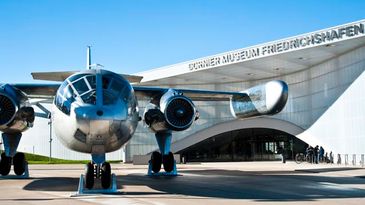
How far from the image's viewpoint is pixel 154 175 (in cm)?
2102

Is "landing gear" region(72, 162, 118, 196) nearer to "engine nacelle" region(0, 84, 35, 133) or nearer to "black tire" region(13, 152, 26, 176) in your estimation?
"engine nacelle" region(0, 84, 35, 133)

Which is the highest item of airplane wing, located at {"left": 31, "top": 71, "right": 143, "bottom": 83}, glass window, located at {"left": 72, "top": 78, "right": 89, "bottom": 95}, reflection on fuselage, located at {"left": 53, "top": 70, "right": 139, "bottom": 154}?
airplane wing, located at {"left": 31, "top": 71, "right": 143, "bottom": 83}

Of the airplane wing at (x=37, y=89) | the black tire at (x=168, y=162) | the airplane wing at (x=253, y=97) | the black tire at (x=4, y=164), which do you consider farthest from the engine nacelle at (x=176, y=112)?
the black tire at (x=4, y=164)

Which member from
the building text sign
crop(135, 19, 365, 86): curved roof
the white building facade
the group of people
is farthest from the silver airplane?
Result: the group of people

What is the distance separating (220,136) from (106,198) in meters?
38.4

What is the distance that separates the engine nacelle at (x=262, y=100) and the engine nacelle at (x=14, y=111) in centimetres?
874

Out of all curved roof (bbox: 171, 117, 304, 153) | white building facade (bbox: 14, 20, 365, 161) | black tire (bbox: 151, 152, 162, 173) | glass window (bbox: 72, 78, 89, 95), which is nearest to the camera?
glass window (bbox: 72, 78, 89, 95)

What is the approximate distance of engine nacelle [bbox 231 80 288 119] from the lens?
1702 centimetres

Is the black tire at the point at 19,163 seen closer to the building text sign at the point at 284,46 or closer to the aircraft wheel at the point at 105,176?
the aircraft wheel at the point at 105,176

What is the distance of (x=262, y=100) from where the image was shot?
18.1 m

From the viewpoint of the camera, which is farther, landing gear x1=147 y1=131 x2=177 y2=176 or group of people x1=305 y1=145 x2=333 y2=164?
group of people x1=305 y1=145 x2=333 y2=164

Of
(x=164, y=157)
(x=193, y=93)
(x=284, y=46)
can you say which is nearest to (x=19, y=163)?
(x=164, y=157)

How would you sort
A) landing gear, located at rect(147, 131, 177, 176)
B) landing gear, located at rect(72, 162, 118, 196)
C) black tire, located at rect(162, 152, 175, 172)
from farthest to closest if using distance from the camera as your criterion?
1. black tire, located at rect(162, 152, 175, 172)
2. landing gear, located at rect(147, 131, 177, 176)
3. landing gear, located at rect(72, 162, 118, 196)

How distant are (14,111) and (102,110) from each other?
223 inches
